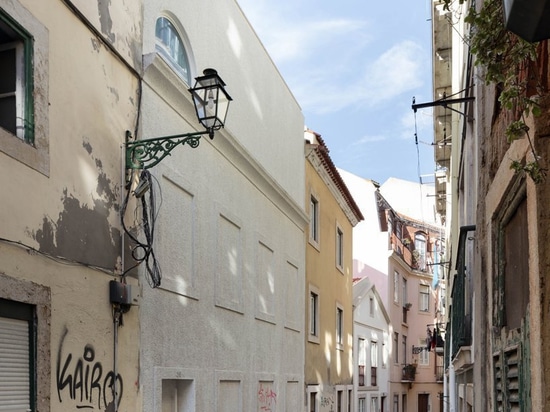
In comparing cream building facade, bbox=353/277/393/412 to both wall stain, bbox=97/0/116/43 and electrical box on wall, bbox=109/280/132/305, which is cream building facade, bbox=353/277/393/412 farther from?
wall stain, bbox=97/0/116/43

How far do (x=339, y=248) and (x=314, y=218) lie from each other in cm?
381

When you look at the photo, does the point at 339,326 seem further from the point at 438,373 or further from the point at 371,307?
the point at 438,373

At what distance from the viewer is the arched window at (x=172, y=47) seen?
9398 millimetres

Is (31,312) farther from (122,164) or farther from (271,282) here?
(271,282)

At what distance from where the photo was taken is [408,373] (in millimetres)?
40125

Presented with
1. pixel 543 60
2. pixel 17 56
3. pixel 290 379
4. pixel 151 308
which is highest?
pixel 17 56

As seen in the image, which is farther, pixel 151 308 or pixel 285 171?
pixel 285 171

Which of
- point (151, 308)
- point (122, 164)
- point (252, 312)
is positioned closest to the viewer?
point (122, 164)

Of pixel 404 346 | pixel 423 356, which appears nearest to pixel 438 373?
pixel 423 356

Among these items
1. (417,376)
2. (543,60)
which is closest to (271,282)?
(543,60)

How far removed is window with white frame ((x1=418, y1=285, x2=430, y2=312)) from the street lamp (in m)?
37.7

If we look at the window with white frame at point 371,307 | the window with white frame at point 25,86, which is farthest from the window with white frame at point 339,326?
the window with white frame at point 25,86

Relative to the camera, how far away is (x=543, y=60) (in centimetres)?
369

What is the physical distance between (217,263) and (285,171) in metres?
5.28
